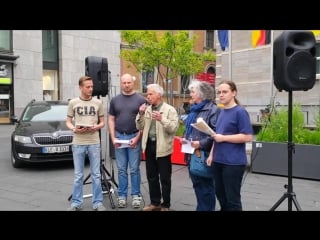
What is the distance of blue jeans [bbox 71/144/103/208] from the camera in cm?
497

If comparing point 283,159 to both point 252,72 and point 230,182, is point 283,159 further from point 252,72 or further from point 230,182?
point 252,72

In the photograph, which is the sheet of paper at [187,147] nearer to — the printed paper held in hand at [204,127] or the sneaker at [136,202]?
the printed paper held in hand at [204,127]

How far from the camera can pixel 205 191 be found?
14.7 feet

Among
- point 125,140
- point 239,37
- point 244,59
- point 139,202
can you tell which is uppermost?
point 239,37

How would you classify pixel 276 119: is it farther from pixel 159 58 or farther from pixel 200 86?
pixel 159 58

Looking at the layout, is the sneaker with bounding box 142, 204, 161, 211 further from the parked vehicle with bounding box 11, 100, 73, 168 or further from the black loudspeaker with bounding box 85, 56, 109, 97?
the parked vehicle with bounding box 11, 100, 73, 168

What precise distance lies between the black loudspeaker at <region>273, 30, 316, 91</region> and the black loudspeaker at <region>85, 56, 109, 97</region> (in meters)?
2.75

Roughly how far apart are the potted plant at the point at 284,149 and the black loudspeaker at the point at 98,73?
3622 mm

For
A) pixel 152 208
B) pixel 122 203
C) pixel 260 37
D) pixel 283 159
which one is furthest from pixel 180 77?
pixel 152 208

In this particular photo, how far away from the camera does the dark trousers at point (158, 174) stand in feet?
16.2

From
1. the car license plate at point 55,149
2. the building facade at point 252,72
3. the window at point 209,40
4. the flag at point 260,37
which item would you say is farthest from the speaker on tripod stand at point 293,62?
the window at point 209,40
